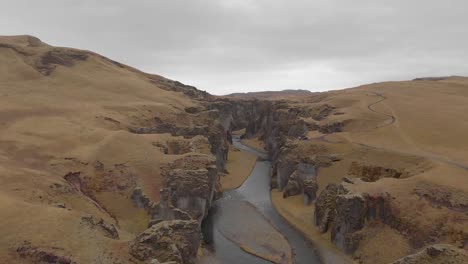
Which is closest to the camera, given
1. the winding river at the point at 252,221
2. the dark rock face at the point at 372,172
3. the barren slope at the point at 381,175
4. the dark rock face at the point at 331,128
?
the barren slope at the point at 381,175

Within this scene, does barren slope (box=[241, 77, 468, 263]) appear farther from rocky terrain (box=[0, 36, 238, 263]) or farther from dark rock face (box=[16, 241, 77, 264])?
dark rock face (box=[16, 241, 77, 264])

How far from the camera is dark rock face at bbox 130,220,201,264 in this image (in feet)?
135

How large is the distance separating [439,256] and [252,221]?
113ft

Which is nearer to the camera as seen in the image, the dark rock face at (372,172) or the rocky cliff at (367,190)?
the rocky cliff at (367,190)

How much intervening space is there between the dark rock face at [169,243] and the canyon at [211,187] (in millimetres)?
155

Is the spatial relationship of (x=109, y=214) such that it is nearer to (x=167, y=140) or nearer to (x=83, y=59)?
(x=167, y=140)

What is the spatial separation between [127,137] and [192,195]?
73.2ft

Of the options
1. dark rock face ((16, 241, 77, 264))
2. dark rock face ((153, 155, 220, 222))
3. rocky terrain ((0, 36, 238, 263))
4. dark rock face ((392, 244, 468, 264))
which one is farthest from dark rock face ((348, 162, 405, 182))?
dark rock face ((16, 241, 77, 264))

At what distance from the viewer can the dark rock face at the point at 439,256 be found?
133 ft

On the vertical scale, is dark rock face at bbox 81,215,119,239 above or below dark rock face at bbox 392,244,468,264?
above

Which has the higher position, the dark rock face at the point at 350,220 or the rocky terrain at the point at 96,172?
the rocky terrain at the point at 96,172

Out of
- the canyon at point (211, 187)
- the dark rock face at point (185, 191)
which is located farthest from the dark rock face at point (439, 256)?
the dark rock face at point (185, 191)

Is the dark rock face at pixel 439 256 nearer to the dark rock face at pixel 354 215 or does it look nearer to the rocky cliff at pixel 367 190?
the rocky cliff at pixel 367 190

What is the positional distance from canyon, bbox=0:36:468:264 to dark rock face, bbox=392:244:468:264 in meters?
0.13
